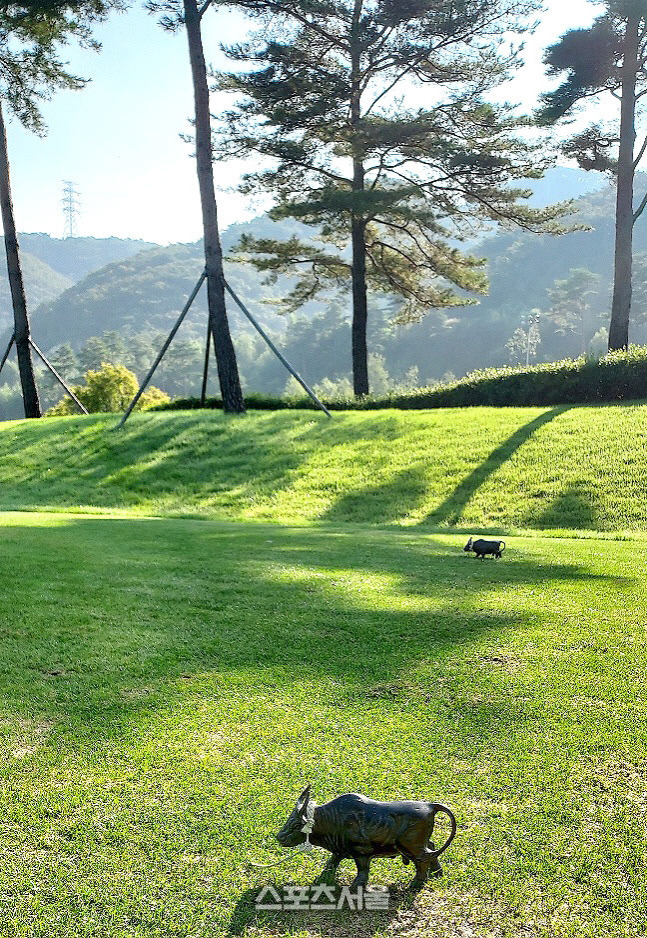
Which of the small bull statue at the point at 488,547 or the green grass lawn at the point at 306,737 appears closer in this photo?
the green grass lawn at the point at 306,737

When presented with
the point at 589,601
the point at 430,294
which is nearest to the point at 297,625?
the point at 589,601

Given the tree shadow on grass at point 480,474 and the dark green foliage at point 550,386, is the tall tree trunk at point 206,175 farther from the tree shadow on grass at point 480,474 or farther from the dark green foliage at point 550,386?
the tree shadow on grass at point 480,474

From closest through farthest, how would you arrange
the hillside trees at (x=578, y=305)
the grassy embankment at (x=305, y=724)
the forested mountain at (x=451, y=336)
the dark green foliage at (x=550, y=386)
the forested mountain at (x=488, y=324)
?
the grassy embankment at (x=305, y=724)
the dark green foliage at (x=550, y=386)
the hillside trees at (x=578, y=305)
the forested mountain at (x=451, y=336)
the forested mountain at (x=488, y=324)

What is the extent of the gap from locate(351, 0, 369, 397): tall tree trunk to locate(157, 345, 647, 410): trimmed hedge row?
8.85 ft

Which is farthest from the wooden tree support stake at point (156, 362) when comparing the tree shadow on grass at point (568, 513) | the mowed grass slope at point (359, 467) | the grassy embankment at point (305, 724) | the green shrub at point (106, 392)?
the green shrub at point (106, 392)

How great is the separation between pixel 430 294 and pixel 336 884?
20.6m

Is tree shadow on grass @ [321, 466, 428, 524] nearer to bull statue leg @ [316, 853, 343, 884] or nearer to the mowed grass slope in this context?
the mowed grass slope

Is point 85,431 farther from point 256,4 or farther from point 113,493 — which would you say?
point 256,4

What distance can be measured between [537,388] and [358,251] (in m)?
7.73

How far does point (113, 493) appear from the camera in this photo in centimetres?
1247

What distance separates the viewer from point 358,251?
20031mm

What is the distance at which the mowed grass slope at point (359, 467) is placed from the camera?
392 inches

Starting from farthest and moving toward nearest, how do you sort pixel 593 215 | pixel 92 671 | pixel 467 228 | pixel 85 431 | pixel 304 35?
1. pixel 593 215
2. pixel 467 228
3. pixel 304 35
4. pixel 85 431
5. pixel 92 671

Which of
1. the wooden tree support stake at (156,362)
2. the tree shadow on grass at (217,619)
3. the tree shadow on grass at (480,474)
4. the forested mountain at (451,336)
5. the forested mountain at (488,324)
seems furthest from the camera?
the forested mountain at (488,324)
